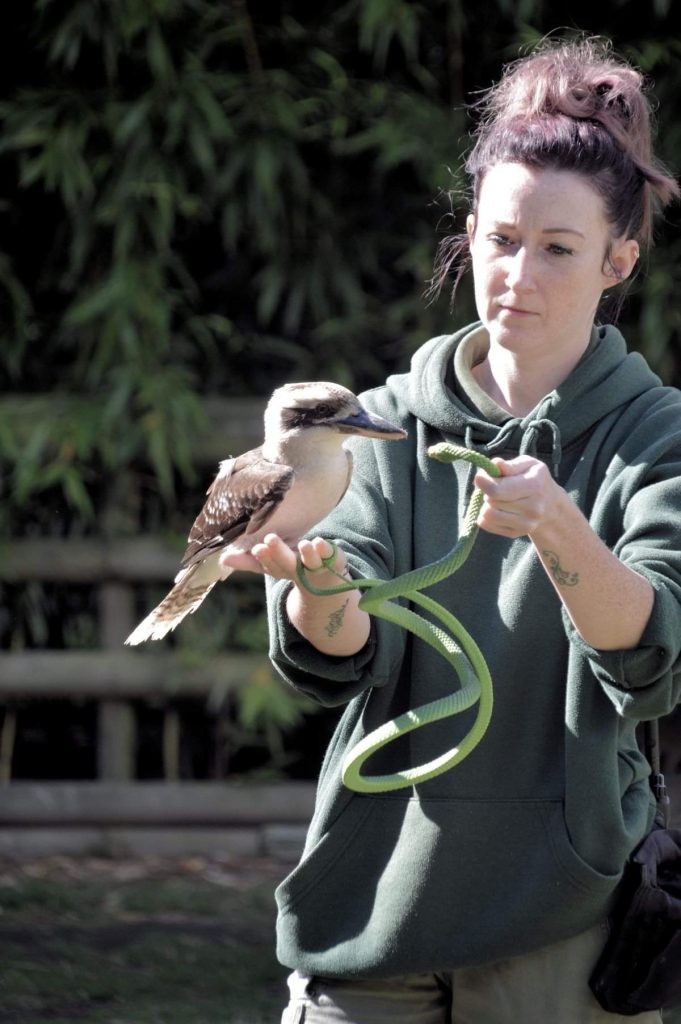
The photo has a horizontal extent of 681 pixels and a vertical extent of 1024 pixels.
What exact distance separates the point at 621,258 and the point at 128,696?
4.08 meters

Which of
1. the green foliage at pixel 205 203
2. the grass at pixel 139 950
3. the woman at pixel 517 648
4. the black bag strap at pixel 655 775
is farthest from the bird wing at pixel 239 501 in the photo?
the green foliage at pixel 205 203

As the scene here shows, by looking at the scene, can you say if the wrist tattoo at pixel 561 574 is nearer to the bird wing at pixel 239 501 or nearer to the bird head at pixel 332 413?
the bird head at pixel 332 413

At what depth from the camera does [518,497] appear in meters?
2.04

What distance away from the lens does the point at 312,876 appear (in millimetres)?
2525

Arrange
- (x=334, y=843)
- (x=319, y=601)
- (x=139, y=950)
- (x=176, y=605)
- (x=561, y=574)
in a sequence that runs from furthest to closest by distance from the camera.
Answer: (x=139, y=950), (x=176, y=605), (x=334, y=843), (x=319, y=601), (x=561, y=574)

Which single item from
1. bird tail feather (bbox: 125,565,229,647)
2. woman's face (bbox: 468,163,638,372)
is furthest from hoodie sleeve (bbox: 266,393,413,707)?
bird tail feather (bbox: 125,565,229,647)

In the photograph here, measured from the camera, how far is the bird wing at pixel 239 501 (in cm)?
247

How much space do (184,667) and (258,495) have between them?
3.77 meters

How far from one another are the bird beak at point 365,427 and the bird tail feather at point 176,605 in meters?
0.58

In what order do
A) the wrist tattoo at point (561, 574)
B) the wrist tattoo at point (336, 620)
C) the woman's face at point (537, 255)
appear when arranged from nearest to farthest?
the wrist tattoo at point (561, 574), the wrist tattoo at point (336, 620), the woman's face at point (537, 255)

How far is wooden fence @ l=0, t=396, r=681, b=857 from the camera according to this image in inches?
244

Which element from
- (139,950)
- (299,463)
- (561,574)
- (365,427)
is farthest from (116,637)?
(561,574)

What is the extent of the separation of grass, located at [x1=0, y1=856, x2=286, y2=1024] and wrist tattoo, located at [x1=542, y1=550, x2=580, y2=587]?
2571mm

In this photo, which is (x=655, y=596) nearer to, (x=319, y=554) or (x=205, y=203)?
(x=319, y=554)
